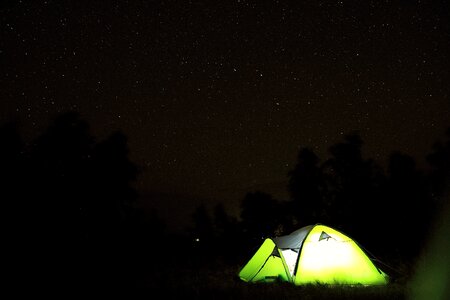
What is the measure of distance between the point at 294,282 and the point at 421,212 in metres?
20.2

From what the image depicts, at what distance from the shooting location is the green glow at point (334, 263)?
9398 millimetres

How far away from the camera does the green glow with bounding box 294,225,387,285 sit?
30.8 feet

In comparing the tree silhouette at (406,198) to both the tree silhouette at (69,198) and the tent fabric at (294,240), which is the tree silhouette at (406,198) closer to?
the tent fabric at (294,240)

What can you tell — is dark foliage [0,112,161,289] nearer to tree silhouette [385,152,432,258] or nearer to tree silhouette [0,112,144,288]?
tree silhouette [0,112,144,288]

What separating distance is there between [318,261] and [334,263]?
0.45 meters

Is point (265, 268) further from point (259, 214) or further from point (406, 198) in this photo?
point (259, 214)

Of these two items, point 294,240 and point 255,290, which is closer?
point 255,290

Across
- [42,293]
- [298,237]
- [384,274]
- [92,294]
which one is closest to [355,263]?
[384,274]

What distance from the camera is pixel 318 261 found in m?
9.77

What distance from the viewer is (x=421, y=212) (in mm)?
25297

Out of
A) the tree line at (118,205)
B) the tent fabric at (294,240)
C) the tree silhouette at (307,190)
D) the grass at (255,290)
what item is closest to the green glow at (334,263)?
the tent fabric at (294,240)

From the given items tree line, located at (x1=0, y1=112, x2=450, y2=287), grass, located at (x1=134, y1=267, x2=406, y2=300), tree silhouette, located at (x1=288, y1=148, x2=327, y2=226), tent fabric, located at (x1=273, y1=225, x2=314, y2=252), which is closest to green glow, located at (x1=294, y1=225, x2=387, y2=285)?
tent fabric, located at (x1=273, y1=225, x2=314, y2=252)

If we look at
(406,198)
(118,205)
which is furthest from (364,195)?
(118,205)

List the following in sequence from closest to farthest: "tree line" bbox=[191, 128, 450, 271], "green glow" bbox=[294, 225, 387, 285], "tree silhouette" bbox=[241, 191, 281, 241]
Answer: "green glow" bbox=[294, 225, 387, 285]
"tree line" bbox=[191, 128, 450, 271]
"tree silhouette" bbox=[241, 191, 281, 241]
